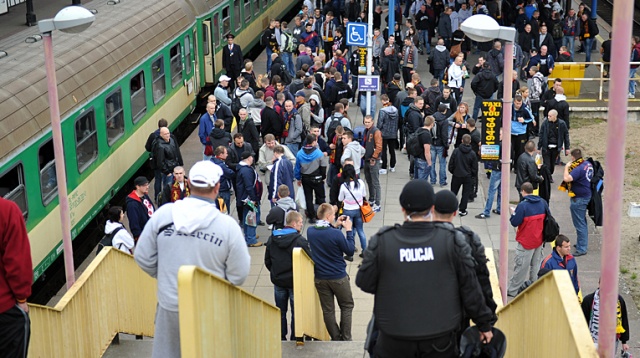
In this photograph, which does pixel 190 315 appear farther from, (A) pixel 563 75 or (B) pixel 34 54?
(A) pixel 563 75

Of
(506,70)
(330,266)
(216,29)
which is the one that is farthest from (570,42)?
(330,266)

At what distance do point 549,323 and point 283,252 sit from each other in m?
4.44

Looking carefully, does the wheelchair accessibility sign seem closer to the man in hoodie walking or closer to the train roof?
the train roof

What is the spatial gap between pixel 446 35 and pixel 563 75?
5570mm

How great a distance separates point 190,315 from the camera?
19.4 ft

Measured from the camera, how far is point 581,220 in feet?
53.1

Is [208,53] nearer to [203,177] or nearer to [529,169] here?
[529,169]

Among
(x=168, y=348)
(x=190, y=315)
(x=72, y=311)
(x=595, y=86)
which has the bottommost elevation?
(x=595, y=86)

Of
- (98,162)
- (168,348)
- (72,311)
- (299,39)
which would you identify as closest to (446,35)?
(299,39)

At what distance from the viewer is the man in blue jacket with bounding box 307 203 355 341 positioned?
11.5 meters

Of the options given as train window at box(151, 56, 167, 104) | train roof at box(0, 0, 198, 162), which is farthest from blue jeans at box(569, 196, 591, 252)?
train window at box(151, 56, 167, 104)

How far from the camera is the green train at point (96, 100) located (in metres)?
13.6

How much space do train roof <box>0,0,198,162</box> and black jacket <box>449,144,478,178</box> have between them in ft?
19.4

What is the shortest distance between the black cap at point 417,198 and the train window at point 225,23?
2212cm
